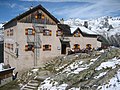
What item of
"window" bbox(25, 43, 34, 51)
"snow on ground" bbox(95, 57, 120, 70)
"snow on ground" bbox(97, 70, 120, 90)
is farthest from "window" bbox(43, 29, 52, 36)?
"snow on ground" bbox(97, 70, 120, 90)

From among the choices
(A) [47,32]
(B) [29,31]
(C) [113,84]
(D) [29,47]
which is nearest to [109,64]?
(C) [113,84]

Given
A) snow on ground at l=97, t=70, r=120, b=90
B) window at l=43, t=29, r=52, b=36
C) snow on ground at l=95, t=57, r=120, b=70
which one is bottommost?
snow on ground at l=97, t=70, r=120, b=90

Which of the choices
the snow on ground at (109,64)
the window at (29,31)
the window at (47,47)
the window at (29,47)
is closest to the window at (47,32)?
the window at (47,47)

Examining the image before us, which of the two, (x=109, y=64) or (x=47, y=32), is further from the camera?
(x=47, y=32)

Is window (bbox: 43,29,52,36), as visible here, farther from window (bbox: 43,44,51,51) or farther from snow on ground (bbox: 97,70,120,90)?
snow on ground (bbox: 97,70,120,90)

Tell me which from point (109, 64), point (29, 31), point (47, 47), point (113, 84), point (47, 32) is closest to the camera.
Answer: point (113, 84)

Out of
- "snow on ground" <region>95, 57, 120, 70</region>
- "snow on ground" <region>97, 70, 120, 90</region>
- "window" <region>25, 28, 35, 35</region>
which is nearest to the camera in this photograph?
"snow on ground" <region>97, 70, 120, 90</region>

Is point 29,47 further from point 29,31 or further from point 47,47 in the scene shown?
point 47,47

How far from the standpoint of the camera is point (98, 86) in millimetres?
14117

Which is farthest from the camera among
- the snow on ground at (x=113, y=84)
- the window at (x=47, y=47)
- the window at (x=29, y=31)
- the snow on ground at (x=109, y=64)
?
the window at (x=47, y=47)

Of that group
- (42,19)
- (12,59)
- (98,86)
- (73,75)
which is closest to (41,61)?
(12,59)

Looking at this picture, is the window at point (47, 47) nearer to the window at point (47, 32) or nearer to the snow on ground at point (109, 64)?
the window at point (47, 32)

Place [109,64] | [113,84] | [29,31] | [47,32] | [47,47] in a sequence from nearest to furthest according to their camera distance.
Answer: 1. [113,84]
2. [109,64]
3. [29,31]
4. [47,32]
5. [47,47]

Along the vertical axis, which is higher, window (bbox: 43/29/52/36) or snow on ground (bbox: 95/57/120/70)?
window (bbox: 43/29/52/36)
